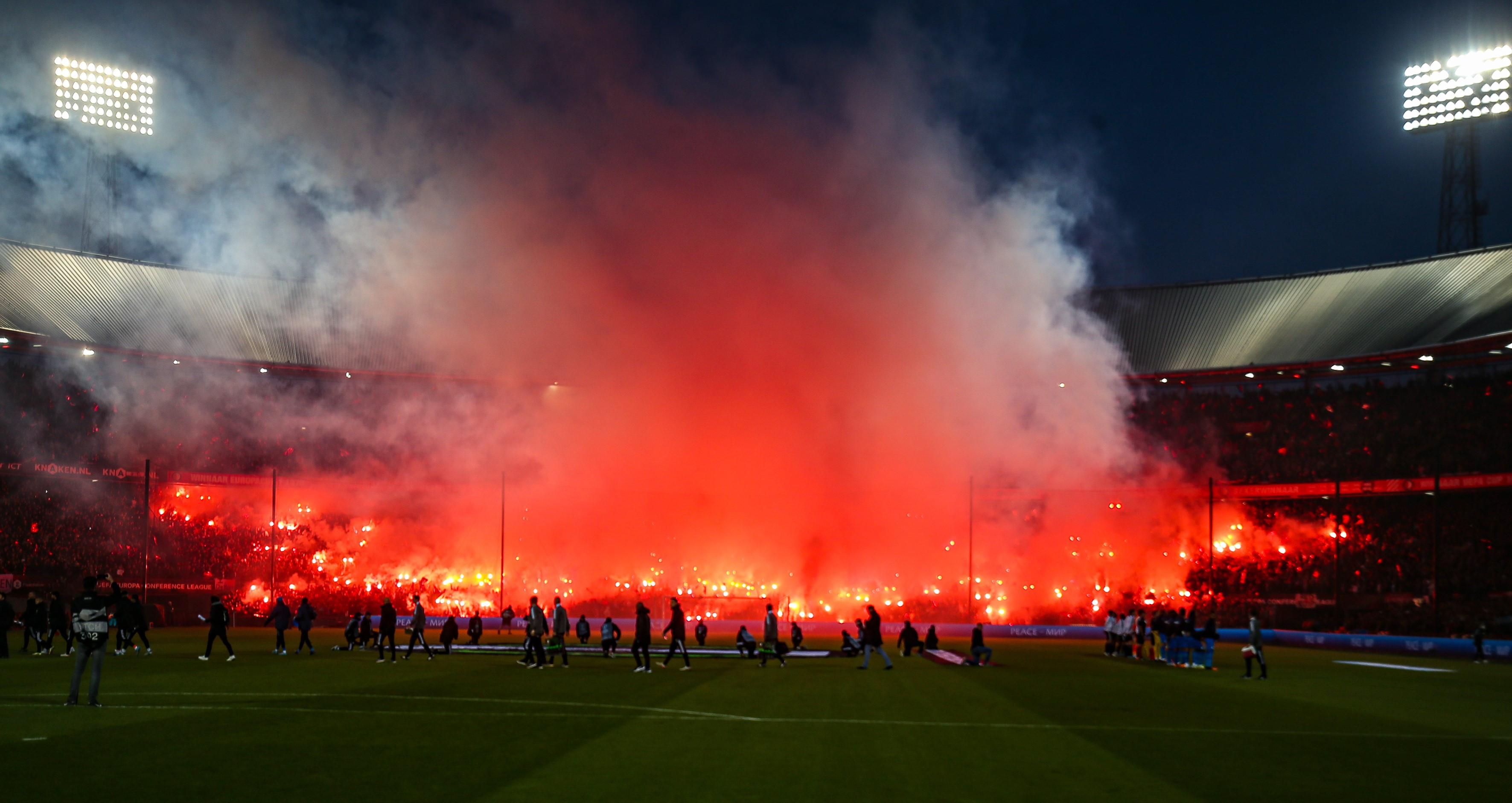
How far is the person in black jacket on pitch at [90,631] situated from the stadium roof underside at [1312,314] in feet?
143

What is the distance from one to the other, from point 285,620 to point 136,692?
10.0m

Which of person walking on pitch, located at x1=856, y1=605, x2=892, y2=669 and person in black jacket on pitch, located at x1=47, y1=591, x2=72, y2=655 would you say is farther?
person in black jacket on pitch, located at x1=47, y1=591, x2=72, y2=655

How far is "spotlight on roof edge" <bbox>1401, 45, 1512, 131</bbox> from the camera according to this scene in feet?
147

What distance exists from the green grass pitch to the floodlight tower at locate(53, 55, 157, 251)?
Answer: 97.8 feet

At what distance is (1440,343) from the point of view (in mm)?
42062

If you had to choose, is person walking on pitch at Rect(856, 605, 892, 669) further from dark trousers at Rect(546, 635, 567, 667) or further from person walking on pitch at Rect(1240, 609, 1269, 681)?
person walking on pitch at Rect(1240, 609, 1269, 681)

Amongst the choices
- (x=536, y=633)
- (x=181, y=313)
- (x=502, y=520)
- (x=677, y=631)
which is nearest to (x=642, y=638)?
(x=677, y=631)

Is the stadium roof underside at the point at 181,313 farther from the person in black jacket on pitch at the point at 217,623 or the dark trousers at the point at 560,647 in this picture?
the dark trousers at the point at 560,647

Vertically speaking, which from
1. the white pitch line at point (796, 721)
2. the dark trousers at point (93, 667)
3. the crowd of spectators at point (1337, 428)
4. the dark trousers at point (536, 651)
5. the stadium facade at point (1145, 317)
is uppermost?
the stadium facade at point (1145, 317)

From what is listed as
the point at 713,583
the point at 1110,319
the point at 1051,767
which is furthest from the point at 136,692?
the point at 1110,319

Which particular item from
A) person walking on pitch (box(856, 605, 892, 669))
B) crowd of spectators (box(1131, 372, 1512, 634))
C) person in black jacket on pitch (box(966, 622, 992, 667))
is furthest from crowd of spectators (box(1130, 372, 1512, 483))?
person walking on pitch (box(856, 605, 892, 669))

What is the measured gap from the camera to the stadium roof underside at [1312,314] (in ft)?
145

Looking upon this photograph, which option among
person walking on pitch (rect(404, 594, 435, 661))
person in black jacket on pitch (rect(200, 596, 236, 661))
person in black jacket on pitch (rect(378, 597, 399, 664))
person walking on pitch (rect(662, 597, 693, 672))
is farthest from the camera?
person walking on pitch (rect(404, 594, 435, 661))

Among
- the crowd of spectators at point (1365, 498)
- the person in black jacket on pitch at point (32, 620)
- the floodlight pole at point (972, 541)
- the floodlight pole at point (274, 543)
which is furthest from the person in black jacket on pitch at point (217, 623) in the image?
the crowd of spectators at point (1365, 498)
